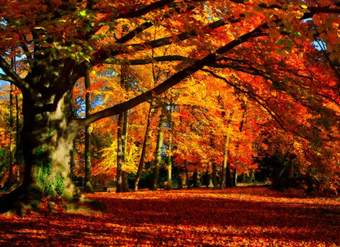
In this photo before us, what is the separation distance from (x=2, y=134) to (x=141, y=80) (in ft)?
60.7

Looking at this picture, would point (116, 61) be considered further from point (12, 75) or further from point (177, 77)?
point (12, 75)

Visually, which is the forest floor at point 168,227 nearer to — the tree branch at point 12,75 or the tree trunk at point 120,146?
the tree branch at point 12,75

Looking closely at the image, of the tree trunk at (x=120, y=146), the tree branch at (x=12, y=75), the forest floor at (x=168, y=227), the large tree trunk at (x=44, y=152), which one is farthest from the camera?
the tree trunk at (x=120, y=146)

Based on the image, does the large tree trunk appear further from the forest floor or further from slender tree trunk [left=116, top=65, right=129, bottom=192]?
A: slender tree trunk [left=116, top=65, right=129, bottom=192]

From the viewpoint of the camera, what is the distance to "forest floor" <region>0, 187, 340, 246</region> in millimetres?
8914

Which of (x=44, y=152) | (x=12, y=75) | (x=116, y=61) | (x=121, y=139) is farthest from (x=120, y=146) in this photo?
(x=116, y=61)

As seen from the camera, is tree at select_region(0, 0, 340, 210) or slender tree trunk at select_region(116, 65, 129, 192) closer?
tree at select_region(0, 0, 340, 210)

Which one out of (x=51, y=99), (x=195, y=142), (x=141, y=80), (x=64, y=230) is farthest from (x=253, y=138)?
(x=64, y=230)

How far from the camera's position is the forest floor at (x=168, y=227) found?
8.91 meters

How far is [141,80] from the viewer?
24.2 meters

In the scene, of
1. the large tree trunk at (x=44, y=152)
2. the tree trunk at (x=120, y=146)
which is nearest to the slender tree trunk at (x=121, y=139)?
the tree trunk at (x=120, y=146)

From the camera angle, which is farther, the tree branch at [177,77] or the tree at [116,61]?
the tree branch at [177,77]

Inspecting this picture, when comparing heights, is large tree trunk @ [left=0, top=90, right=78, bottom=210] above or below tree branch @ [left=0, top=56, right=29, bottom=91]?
below

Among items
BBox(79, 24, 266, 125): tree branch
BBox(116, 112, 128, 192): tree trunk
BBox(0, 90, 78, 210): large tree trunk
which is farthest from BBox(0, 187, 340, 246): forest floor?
BBox(116, 112, 128, 192): tree trunk
